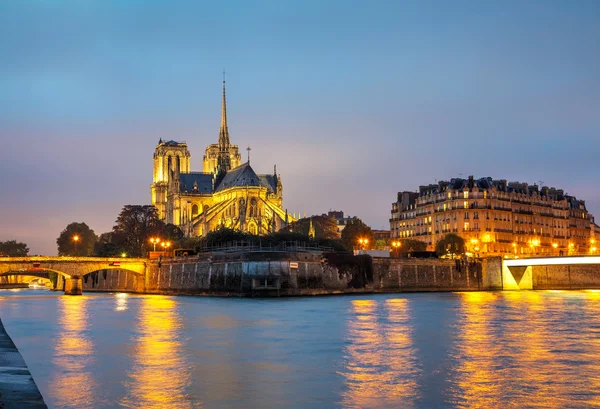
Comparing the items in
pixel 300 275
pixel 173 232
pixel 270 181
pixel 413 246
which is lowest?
pixel 300 275

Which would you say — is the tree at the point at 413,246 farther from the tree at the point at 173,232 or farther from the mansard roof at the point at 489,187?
the tree at the point at 173,232

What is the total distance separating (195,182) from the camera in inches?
6540

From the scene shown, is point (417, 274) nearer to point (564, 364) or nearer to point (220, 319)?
point (220, 319)

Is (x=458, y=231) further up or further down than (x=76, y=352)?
further up

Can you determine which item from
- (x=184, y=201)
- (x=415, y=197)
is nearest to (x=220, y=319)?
(x=415, y=197)

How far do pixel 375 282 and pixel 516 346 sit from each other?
170ft

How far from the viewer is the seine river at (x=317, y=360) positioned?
62.3 feet

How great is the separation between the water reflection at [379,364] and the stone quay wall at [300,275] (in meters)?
28.0

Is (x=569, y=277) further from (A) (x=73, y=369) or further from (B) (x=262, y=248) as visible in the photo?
(A) (x=73, y=369)

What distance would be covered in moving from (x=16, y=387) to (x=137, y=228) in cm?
10647

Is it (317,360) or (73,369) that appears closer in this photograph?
(73,369)

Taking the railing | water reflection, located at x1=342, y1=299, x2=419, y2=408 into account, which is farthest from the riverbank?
the railing

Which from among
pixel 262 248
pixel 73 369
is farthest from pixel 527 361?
pixel 262 248

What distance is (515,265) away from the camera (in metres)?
88.1
